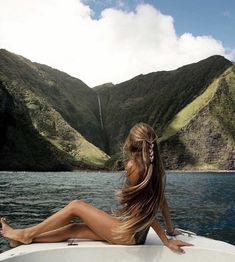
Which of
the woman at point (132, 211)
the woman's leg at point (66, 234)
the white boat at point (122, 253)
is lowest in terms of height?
the white boat at point (122, 253)

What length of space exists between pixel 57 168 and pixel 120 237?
612 feet

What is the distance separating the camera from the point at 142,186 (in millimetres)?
7328

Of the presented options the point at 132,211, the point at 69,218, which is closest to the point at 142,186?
the point at 132,211

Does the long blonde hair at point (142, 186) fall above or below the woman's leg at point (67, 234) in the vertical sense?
above

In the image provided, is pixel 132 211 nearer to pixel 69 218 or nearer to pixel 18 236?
pixel 69 218

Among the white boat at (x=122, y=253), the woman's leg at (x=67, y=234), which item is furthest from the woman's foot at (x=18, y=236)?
the white boat at (x=122, y=253)

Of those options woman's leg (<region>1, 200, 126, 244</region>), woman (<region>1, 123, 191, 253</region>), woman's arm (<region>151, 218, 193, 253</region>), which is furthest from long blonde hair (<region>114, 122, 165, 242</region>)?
woman's leg (<region>1, 200, 126, 244</region>)

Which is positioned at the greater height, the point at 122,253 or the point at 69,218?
the point at 69,218

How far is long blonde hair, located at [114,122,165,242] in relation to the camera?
7324mm

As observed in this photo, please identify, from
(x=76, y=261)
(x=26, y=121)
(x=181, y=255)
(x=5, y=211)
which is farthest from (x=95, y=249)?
(x=26, y=121)

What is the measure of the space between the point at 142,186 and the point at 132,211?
458 millimetres

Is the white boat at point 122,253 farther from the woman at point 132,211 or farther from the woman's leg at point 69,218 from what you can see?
the woman's leg at point 69,218

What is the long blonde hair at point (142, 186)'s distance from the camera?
7.32 m

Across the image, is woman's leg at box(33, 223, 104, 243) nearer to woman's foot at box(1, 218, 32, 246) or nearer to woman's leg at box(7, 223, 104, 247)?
woman's leg at box(7, 223, 104, 247)
